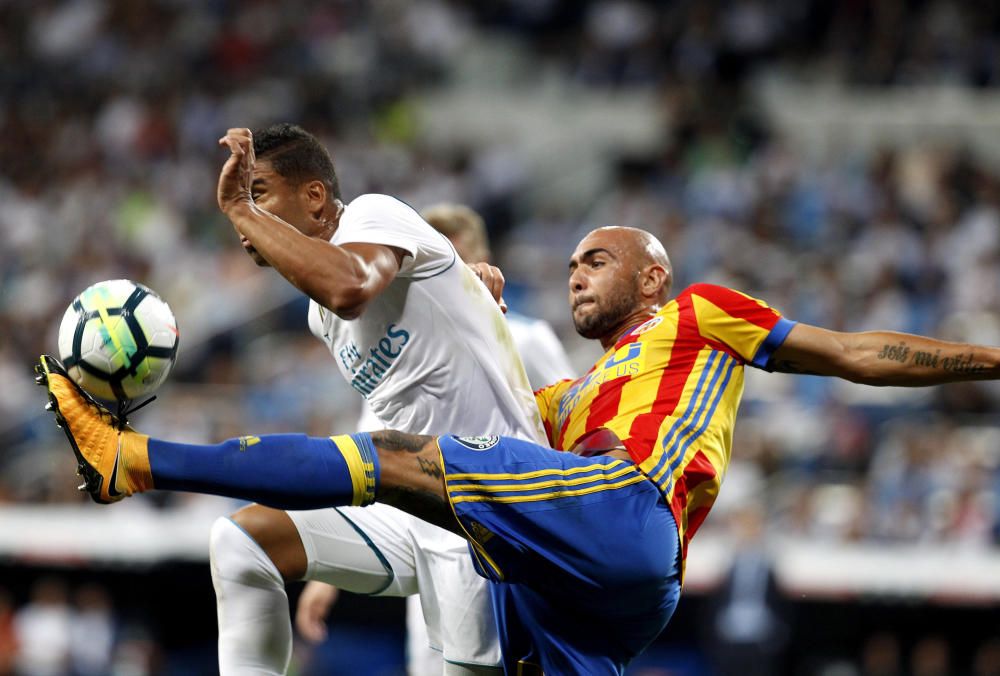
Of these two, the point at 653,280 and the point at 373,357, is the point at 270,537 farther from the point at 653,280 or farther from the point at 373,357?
the point at 653,280

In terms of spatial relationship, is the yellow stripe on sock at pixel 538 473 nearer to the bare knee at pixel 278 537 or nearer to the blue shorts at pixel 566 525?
the blue shorts at pixel 566 525

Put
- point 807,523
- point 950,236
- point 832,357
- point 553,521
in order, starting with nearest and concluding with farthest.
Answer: point 553,521, point 832,357, point 807,523, point 950,236

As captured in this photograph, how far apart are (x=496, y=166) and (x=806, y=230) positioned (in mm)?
3994

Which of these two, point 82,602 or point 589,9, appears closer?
point 82,602

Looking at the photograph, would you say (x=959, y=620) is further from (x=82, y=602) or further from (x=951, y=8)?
(x=951, y=8)

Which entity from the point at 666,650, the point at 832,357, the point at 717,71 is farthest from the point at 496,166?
the point at 832,357

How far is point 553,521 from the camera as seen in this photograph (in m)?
4.28

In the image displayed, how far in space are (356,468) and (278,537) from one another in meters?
0.82

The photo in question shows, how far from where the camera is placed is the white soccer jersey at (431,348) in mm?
4598

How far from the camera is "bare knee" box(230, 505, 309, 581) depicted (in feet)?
15.6

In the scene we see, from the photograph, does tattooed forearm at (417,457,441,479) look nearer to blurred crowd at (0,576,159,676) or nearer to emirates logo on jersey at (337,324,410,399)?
emirates logo on jersey at (337,324,410,399)

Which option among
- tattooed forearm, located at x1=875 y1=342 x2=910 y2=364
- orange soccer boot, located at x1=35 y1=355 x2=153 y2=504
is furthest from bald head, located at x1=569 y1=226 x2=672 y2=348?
orange soccer boot, located at x1=35 y1=355 x2=153 y2=504

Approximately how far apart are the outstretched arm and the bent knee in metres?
1.87

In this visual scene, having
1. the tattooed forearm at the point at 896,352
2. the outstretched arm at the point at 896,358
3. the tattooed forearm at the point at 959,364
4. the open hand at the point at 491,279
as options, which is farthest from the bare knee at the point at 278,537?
the tattooed forearm at the point at 959,364
